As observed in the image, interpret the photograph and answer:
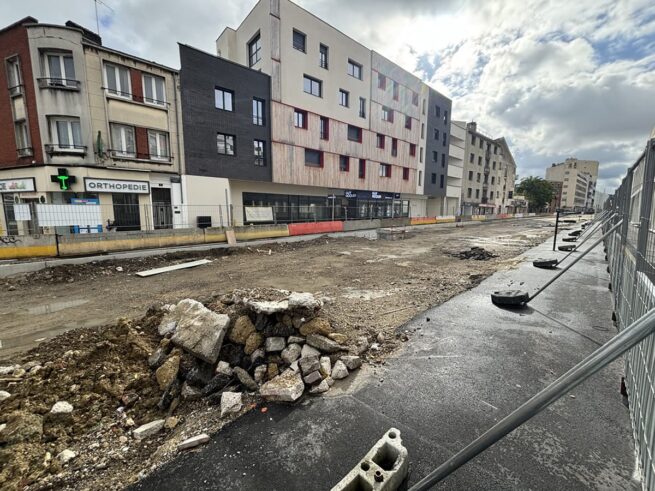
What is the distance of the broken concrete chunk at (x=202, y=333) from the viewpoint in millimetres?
3670

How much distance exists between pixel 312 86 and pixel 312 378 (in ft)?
84.3

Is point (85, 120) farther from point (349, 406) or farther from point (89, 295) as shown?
point (349, 406)

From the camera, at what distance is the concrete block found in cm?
197

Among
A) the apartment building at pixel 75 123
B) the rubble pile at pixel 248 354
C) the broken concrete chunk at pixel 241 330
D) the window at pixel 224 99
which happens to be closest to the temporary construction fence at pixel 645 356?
the rubble pile at pixel 248 354

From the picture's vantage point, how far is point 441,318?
5270 mm

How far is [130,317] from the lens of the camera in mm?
5895

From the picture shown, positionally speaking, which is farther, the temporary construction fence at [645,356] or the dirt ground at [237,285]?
the dirt ground at [237,285]

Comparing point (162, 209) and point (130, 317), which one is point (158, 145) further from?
point (130, 317)

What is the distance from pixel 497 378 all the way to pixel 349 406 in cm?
193

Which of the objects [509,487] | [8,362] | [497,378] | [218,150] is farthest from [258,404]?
[218,150]

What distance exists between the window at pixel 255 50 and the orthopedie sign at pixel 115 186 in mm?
13769

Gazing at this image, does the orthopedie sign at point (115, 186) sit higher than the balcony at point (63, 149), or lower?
lower

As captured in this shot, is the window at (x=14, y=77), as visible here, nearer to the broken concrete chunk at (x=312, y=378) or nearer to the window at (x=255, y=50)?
the window at (x=255, y=50)

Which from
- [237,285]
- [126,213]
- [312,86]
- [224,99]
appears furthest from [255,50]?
[237,285]
